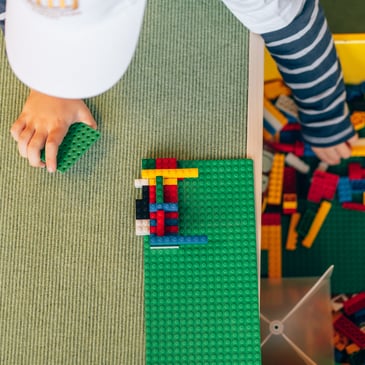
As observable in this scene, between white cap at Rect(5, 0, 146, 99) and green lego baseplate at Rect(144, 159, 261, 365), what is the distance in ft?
1.10

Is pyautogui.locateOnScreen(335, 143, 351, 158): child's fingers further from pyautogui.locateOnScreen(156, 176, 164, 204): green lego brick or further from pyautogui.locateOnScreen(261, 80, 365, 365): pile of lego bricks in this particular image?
pyautogui.locateOnScreen(156, 176, 164, 204): green lego brick

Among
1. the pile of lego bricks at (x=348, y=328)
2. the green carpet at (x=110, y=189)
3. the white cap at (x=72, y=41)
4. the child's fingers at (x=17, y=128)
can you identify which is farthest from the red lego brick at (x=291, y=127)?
the white cap at (x=72, y=41)

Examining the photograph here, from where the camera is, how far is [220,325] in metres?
0.83

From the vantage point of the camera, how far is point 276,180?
1366 mm

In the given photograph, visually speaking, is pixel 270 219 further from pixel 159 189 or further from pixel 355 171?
pixel 159 189

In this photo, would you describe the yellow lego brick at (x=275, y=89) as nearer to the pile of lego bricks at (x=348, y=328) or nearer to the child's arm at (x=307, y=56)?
the child's arm at (x=307, y=56)

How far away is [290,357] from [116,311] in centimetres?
54

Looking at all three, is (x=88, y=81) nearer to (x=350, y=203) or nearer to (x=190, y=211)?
(x=190, y=211)

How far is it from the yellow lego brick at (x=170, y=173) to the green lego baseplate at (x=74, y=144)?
3.6 inches

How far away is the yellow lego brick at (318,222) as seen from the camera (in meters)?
1.35

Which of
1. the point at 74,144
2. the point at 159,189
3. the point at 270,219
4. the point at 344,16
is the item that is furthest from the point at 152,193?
the point at 344,16

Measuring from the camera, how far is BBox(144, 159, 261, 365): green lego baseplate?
32.4 inches

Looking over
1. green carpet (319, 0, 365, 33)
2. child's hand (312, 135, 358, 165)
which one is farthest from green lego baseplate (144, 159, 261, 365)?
green carpet (319, 0, 365, 33)

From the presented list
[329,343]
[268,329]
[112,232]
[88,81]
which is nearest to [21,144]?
[112,232]
